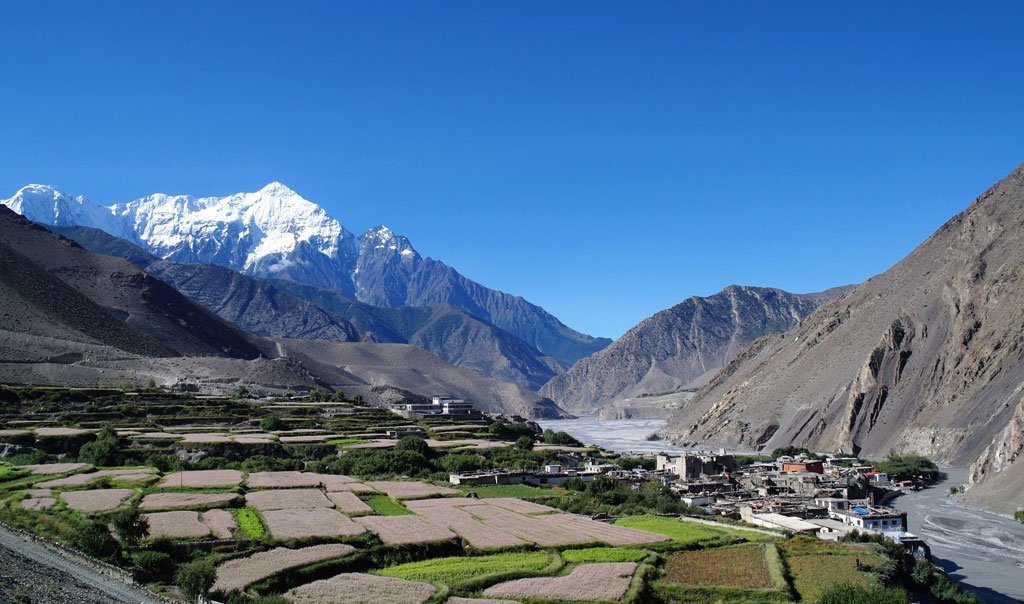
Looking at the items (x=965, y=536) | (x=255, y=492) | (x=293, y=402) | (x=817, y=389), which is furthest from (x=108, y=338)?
(x=965, y=536)

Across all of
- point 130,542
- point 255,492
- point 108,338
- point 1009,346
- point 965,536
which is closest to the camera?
point 130,542

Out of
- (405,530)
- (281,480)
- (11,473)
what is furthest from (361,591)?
(11,473)

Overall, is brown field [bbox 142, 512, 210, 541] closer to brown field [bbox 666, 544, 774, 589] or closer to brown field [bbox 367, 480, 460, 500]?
brown field [bbox 367, 480, 460, 500]

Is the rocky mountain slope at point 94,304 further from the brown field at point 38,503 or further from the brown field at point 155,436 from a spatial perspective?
the brown field at point 38,503

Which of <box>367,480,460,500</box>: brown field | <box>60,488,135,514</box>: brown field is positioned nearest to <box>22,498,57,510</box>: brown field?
<box>60,488,135,514</box>: brown field

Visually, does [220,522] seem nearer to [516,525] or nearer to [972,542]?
[516,525]

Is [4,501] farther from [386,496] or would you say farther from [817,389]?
[817,389]

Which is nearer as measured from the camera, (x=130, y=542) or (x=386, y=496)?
(x=130, y=542)
